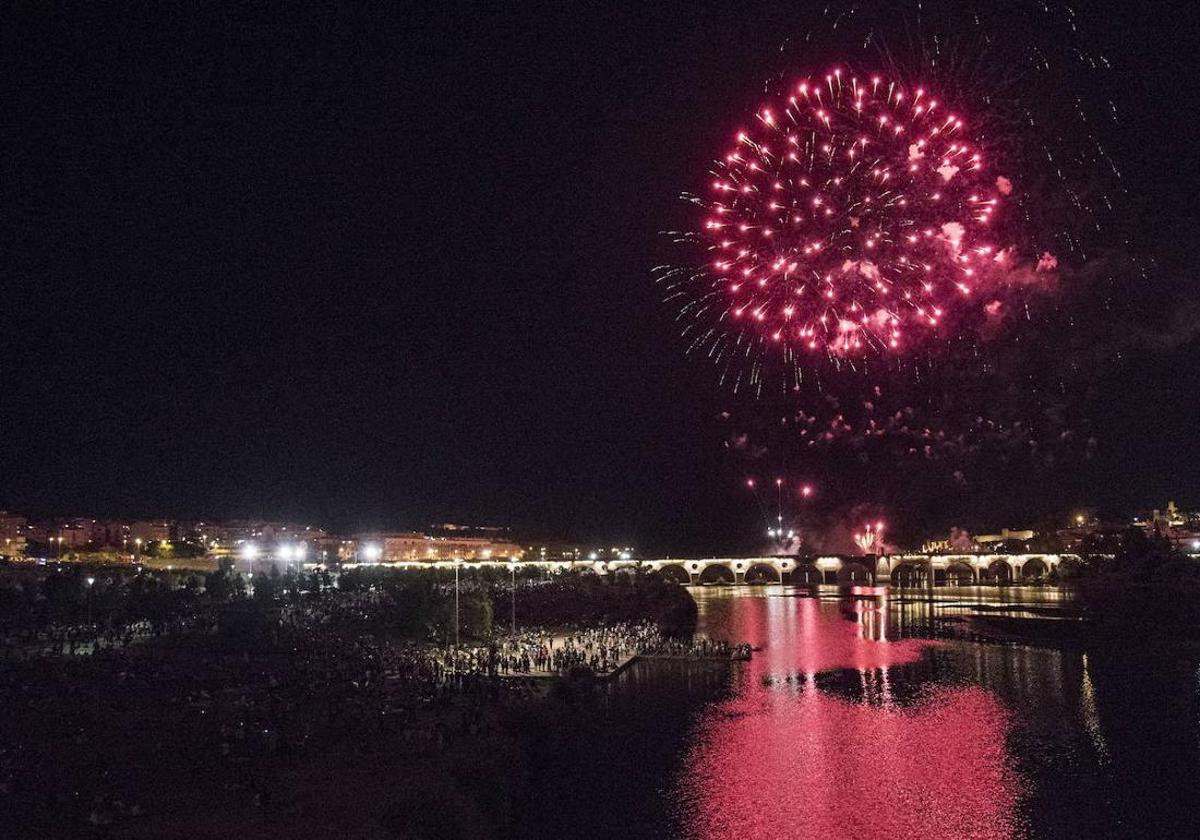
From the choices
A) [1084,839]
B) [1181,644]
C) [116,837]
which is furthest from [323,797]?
[1181,644]

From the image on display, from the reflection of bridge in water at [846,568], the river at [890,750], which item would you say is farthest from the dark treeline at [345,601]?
the reflection of bridge in water at [846,568]

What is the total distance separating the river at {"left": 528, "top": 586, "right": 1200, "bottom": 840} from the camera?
23.6 m

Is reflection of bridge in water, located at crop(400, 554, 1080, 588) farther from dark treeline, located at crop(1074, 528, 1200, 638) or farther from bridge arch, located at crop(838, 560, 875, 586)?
dark treeline, located at crop(1074, 528, 1200, 638)

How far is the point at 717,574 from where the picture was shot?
136m

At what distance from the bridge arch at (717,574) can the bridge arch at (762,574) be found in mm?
2153

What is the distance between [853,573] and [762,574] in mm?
11326

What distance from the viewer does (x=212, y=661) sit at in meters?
37.8

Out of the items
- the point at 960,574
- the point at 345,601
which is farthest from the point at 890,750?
the point at 960,574

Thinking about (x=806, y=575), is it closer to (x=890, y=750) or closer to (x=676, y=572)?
(x=676, y=572)

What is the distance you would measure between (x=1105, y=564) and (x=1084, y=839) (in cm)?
7233

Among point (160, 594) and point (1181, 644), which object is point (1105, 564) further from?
point (160, 594)

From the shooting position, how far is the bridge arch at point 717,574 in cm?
13209

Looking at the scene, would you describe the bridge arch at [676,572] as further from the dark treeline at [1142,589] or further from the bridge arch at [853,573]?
the dark treeline at [1142,589]

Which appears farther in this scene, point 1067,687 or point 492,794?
point 1067,687
